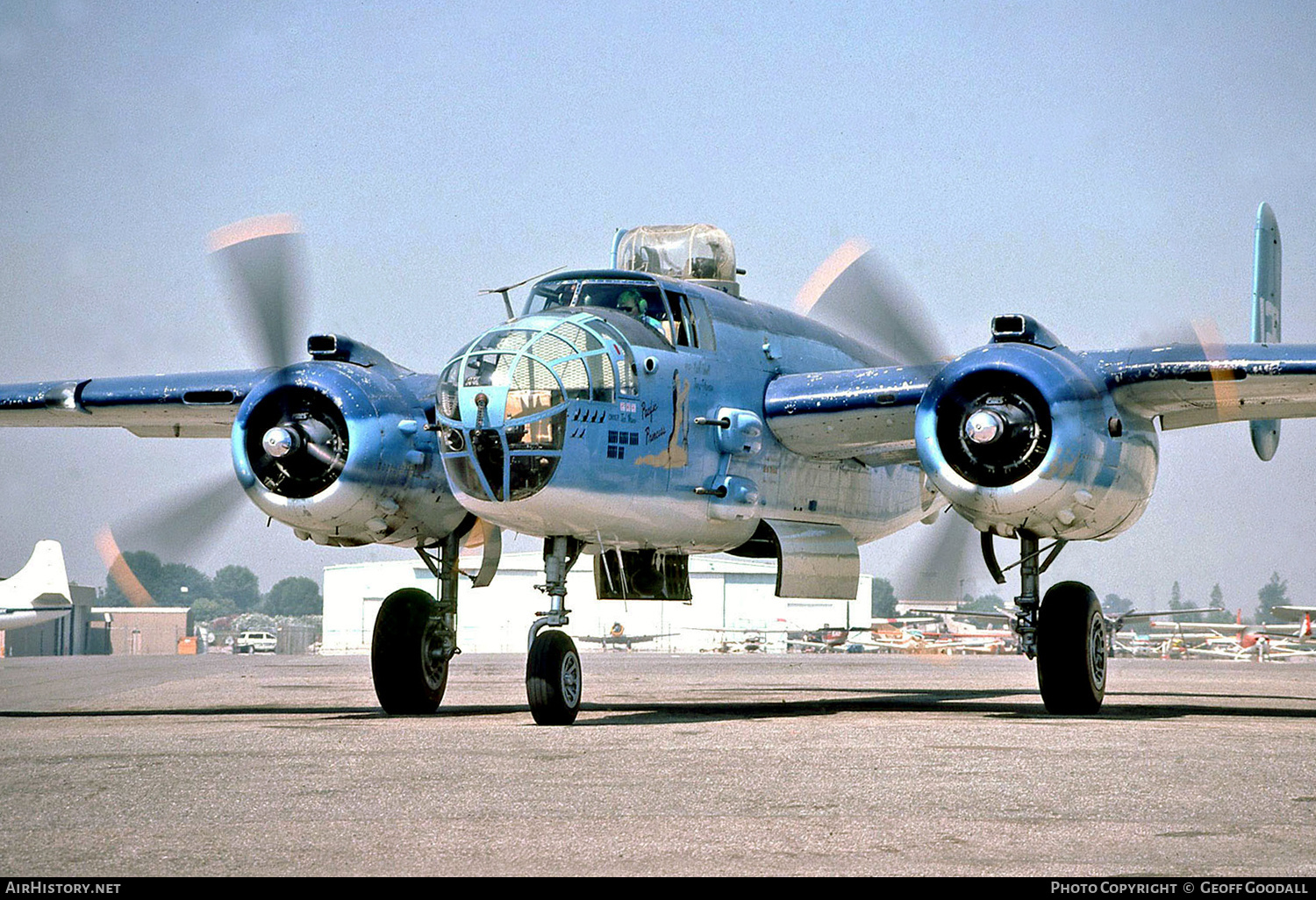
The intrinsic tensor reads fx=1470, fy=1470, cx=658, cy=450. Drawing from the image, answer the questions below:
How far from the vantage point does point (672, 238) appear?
1906 centimetres

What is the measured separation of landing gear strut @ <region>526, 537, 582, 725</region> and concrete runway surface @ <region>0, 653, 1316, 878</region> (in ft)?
1.29

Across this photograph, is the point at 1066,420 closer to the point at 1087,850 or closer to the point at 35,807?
the point at 1087,850

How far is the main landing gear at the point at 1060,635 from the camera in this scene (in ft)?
51.7

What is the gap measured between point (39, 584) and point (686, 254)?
56.9 metres

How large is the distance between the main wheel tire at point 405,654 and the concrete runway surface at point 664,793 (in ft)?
1.50

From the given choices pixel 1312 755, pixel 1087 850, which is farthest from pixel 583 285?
pixel 1087 850

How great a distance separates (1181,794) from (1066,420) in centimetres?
628

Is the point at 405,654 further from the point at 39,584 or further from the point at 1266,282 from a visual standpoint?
the point at 39,584

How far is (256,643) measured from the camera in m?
95.7

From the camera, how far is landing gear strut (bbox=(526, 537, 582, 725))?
14.3 metres

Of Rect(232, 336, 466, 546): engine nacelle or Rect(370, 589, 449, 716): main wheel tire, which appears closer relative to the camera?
Rect(232, 336, 466, 546): engine nacelle

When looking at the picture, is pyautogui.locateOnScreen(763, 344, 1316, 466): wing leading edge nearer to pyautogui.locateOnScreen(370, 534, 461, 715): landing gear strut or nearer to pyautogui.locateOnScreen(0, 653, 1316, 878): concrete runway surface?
pyautogui.locateOnScreen(0, 653, 1316, 878): concrete runway surface

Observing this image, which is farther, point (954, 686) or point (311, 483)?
point (954, 686)

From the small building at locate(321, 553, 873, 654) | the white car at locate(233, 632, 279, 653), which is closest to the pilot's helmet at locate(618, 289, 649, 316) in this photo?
the small building at locate(321, 553, 873, 654)
